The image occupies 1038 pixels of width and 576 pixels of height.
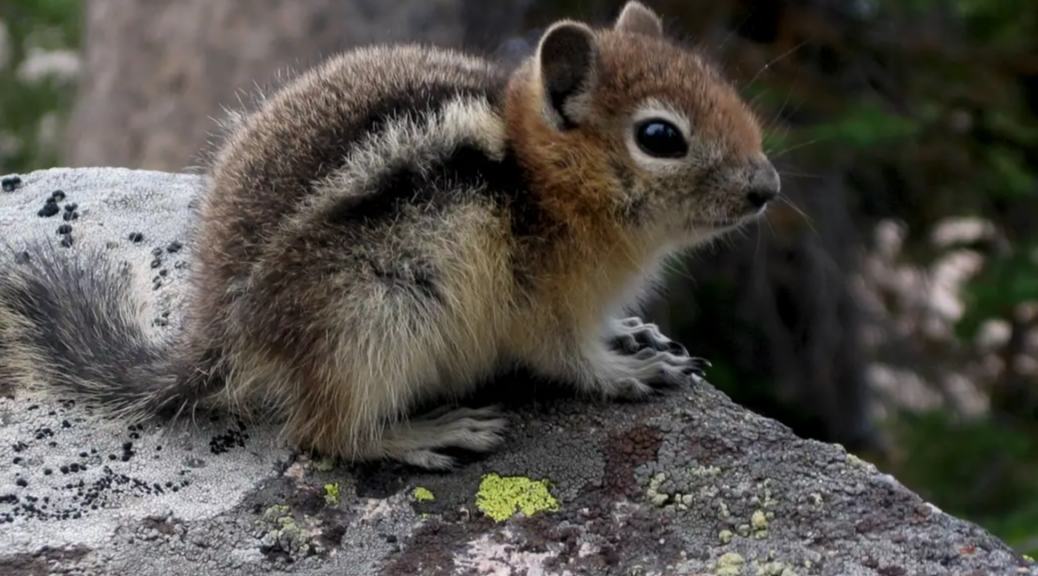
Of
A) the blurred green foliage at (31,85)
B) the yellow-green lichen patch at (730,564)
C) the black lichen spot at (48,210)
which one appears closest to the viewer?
the yellow-green lichen patch at (730,564)

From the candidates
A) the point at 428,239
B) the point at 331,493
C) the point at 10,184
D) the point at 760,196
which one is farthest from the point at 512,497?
the point at 10,184

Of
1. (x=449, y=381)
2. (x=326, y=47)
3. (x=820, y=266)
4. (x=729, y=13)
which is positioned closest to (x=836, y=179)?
(x=820, y=266)

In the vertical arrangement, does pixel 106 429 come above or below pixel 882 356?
below

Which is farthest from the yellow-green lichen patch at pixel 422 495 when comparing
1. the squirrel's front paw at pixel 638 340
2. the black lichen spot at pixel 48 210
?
the black lichen spot at pixel 48 210

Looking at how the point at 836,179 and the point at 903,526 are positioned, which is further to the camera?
the point at 836,179

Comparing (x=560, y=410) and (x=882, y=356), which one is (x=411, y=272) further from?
(x=882, y=356)

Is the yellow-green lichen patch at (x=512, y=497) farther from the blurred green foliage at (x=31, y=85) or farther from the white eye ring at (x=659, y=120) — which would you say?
the blurred green foliage at (x=31, y=85)

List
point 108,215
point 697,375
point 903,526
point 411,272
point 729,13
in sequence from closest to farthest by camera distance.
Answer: point 903,526 < point 411,272 < point 697,375 < point 108,215 < point 729,13

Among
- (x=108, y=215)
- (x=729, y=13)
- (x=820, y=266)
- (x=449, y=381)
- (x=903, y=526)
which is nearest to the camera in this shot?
(x=903, y=526)

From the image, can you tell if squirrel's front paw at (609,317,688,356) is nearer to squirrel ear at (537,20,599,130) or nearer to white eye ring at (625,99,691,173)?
white eye ring at (625,99,691,173)
